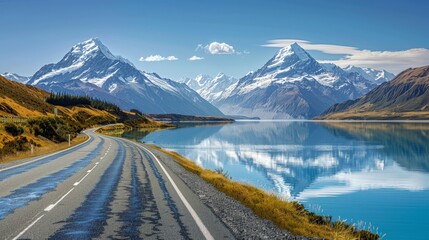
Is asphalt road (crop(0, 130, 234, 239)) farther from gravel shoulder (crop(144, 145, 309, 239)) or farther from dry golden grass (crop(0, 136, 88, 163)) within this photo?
dry golden grass (crop(0, 136, 88, 163))

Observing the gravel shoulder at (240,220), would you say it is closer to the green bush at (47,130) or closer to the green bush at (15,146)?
the green bush at (15,146)

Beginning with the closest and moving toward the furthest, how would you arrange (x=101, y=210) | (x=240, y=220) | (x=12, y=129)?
(x=240, y=220) → (x=101, y=210) → (x=12, y=129)

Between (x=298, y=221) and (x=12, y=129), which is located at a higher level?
(x=12, y=129)

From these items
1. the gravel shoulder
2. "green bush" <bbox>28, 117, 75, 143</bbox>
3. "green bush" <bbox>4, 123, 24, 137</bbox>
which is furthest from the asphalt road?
"green bush" <bbox>28, 117, 75, 143</bbox>

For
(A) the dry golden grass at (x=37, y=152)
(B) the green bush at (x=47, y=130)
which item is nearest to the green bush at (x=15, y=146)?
(A) the dry golden grass at (x=37, y=152)

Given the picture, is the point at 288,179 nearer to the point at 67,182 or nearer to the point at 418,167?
the point at 418,167

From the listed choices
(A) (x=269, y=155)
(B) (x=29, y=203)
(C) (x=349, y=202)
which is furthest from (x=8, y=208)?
(A) (x=269, y=155)

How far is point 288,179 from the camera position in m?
53.5

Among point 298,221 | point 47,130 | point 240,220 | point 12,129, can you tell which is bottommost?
point 298,221

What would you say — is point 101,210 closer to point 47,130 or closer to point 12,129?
point 12,129

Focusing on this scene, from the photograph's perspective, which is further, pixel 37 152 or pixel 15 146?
pixel 15 146

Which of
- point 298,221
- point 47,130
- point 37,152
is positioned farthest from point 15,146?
point 298,221

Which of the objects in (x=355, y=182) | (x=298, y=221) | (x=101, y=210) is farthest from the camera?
(x=355, y=182)

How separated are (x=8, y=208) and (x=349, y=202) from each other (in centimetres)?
2644
